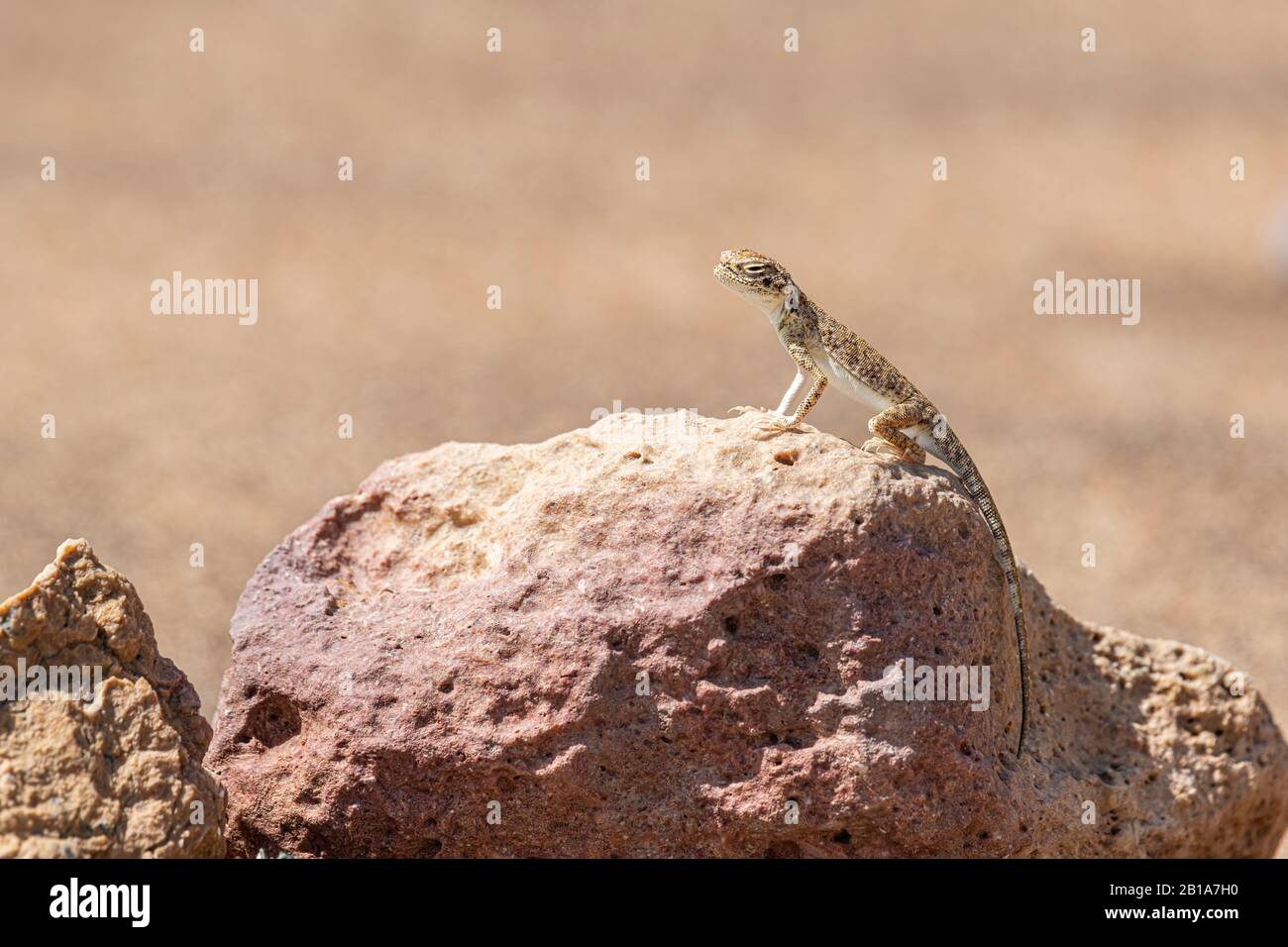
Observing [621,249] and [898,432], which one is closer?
[898,432]

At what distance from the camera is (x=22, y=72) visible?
28703 mm

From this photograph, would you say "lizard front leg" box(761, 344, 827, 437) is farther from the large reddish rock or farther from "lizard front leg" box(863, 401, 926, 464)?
Answer: "lizard front leg" box(863, 401, 926, 464)

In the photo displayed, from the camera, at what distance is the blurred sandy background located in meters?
17.6

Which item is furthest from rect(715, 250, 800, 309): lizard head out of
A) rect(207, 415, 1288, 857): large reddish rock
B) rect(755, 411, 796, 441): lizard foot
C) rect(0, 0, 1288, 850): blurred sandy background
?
rect(0, 0, 1288, 850): blurred sandy background

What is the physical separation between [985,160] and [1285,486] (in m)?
12.4

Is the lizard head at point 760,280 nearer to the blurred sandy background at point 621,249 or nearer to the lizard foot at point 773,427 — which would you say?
the lizard foot at point 773,427

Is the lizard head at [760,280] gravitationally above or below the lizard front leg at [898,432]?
above

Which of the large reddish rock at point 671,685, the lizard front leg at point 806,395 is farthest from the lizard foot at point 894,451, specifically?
the lizard front leg at point 806,395

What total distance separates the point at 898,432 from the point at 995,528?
642mm

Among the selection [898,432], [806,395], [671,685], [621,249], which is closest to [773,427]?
[806,395]

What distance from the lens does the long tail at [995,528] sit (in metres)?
7.11

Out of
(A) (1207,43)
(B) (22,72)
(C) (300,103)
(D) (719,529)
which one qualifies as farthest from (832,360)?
(A) (1207,43)

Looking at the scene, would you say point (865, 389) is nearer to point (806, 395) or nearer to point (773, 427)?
point (806, 395)

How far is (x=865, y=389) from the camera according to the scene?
757cm
